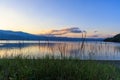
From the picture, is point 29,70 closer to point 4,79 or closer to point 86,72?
point 4,79

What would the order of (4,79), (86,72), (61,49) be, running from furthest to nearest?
(61,49) → (86,72) → (4,79)

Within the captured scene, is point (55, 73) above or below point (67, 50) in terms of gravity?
below

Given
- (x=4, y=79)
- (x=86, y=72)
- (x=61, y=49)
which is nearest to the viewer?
(x=4, y=79)

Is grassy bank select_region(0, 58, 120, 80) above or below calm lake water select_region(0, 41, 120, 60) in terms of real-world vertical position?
below

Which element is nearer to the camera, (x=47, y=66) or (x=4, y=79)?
(x=4, y=79)

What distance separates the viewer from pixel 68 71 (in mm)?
7656

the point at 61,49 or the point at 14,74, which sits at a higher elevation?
the point at 61,49

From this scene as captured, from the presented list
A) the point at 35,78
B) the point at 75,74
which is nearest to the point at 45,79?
the point at 35,78

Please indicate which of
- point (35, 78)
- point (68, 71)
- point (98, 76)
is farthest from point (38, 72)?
point (98, 76)

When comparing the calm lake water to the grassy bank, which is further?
the calm lake water

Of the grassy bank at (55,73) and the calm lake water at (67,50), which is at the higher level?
the calm lake water at (67,50)

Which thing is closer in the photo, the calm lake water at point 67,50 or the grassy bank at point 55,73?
the grassy bank at point 55,73

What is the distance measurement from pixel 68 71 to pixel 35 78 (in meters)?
0.86

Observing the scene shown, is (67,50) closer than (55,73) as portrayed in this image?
No
